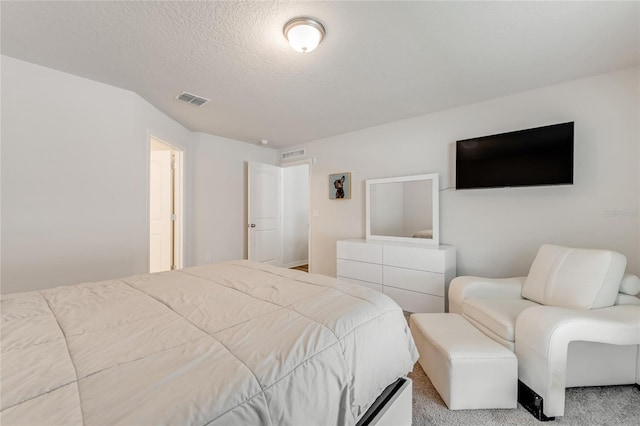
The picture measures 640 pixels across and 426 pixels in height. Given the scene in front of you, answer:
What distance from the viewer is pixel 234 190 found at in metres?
4.46

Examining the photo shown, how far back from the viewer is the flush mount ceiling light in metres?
1.63

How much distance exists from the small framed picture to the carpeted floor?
9.20 ft

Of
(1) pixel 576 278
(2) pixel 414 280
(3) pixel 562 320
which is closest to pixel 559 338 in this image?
(3) pixel 562 320

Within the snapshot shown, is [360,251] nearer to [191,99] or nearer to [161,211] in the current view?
[191,99]

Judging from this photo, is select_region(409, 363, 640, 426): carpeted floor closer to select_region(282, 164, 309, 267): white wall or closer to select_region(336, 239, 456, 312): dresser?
select_region(336, 239, 456, 312): dresser

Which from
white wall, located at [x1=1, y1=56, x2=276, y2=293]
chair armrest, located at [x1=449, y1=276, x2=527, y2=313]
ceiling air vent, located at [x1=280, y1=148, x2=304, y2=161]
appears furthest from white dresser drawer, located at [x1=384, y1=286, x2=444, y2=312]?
white wall, located at [x1=1, y1=56, x2=276, y2=293]

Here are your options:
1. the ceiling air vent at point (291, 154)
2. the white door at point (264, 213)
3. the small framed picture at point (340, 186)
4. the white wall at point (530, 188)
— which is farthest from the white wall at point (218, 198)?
the white wall at point (530, 188)

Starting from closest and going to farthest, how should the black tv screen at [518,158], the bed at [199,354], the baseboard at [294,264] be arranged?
1. the bed at [199,354]
2. the black tv screen at [518,158]
3. the baseboard at [294,264]

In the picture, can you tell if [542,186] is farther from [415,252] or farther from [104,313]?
[104,313]

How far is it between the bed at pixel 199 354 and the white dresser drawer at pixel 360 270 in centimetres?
186

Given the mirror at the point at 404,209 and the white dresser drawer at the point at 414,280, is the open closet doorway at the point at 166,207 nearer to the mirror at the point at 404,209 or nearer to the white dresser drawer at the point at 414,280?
the mirror at the point at 404,209

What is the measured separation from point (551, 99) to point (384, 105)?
5.18 feet

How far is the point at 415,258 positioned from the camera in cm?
296

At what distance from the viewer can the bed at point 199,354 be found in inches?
25.0
